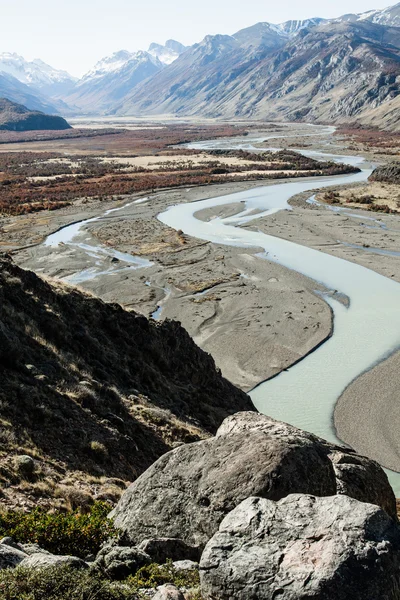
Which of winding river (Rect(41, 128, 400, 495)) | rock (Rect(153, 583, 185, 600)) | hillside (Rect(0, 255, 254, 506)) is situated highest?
rock (Rect(153, 583, 185, 600))

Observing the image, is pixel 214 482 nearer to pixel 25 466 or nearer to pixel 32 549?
pixel 32 549

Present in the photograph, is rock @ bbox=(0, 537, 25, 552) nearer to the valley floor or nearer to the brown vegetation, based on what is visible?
the valley floor

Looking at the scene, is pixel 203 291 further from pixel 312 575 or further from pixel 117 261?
pixel 312 575

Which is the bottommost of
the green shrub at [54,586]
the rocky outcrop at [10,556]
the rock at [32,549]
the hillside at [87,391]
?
the hillside at [87,391]

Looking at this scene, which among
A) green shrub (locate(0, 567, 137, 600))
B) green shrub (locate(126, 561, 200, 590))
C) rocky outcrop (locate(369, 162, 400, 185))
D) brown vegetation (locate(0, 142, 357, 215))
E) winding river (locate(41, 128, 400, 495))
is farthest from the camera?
rocky outcrop (locate(369, 162, 400, 185))

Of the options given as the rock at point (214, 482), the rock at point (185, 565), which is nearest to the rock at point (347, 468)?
the rock at point (214, 482)

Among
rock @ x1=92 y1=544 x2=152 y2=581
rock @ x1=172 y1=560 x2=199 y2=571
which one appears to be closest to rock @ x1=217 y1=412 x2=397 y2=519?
rock @ x1=172 y1=560 x2=199 y2=571

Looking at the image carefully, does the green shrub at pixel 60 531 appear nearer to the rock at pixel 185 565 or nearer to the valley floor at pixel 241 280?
the rock at pixel 185 565
